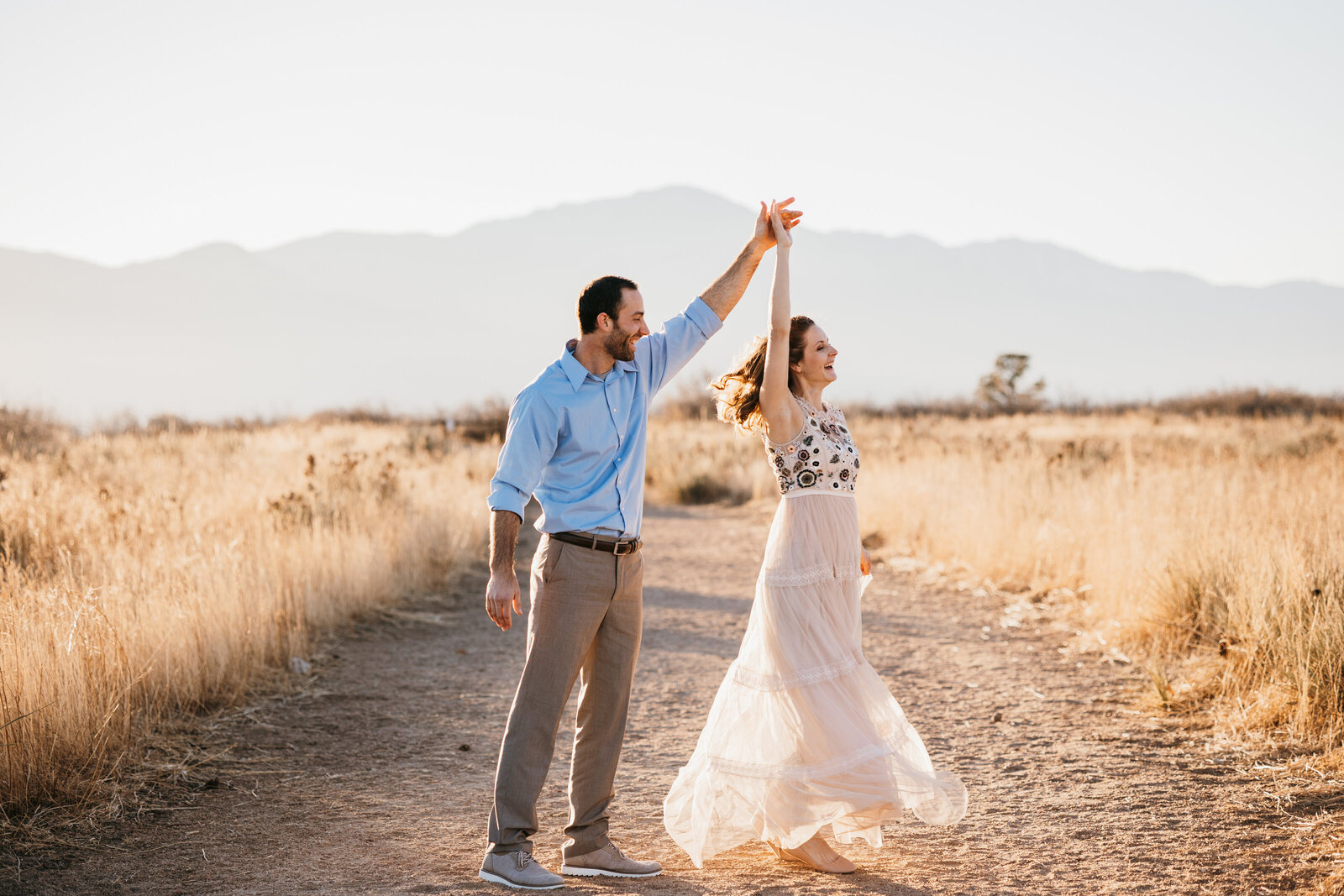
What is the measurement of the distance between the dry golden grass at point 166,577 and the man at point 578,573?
2101 millimetres

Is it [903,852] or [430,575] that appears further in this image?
[430,575]

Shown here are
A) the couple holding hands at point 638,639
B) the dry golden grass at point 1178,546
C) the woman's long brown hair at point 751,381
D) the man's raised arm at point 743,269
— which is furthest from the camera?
the dry golden grass at point 1178,546

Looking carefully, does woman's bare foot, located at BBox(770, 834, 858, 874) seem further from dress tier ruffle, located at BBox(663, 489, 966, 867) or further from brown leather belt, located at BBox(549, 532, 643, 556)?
brown leather belt, located at BBox(549, 532, 643, 556)

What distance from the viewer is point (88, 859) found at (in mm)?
3705

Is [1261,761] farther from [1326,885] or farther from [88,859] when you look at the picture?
[88,859]

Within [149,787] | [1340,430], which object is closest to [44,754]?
[149,787]

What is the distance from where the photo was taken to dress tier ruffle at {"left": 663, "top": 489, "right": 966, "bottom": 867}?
3328 mm

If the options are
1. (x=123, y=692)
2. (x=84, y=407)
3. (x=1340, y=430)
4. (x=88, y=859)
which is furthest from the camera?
(x=84, y=407)

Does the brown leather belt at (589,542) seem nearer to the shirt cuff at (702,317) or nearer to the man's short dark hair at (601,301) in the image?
the man's short dark hair at (601,301)

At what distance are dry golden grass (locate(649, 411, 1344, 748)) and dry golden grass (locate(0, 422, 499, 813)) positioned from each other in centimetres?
532

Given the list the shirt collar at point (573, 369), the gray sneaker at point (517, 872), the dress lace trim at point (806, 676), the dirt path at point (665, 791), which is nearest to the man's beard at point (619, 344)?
the shirt collar at point (573, 369)

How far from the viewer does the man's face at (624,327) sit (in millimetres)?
3441

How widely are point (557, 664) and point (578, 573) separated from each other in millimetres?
322

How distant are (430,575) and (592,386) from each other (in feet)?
22.8
